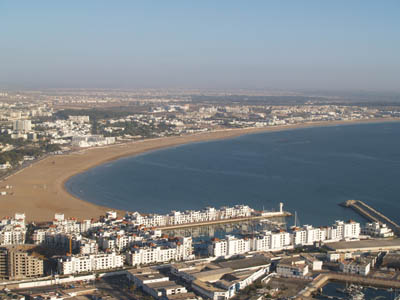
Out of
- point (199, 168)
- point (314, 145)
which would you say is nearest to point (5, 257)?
point (199, 168)

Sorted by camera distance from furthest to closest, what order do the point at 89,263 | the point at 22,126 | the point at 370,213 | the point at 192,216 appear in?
the point at 22,126 < the point at 370,213 < the point at 192,216 < the point at 89,263

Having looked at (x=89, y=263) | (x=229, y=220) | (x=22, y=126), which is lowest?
(x=229, y=220)

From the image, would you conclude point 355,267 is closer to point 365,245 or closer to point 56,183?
point 365,245

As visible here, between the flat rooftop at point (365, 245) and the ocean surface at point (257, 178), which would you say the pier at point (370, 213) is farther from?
the flat rooftop at point (365, 245)

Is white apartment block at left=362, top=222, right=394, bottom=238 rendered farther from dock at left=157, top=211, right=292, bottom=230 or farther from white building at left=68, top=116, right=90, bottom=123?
white building at left=68, top=116, right=90, bottom=123

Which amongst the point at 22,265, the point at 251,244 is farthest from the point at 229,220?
the point at 22,265
